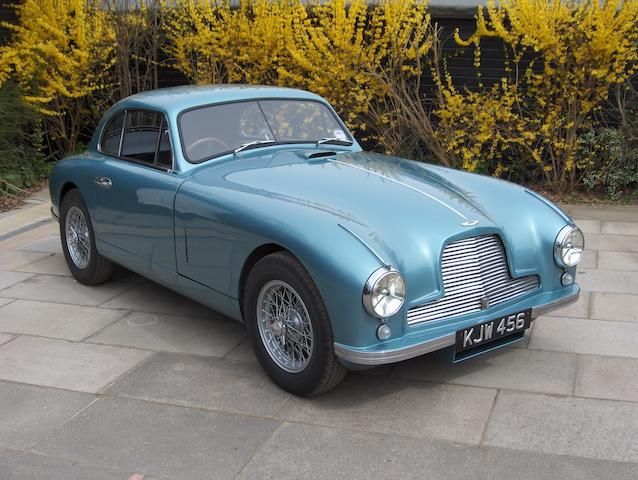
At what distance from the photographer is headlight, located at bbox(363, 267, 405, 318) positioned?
3.72 m

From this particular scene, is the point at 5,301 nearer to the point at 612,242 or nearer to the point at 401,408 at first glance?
the point at 401,408

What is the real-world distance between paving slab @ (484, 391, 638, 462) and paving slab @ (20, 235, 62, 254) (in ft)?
15.7

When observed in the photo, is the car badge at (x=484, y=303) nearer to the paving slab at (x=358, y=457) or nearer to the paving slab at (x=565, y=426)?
the paving slab at (x=565, y=426)

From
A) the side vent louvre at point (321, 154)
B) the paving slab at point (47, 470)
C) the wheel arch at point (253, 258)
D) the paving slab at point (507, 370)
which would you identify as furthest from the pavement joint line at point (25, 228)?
the paving slab at point (507, 370)

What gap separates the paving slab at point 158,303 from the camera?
569 centimetres

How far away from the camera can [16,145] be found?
1038cm

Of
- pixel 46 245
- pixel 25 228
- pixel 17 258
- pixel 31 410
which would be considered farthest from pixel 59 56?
pixel 31 410

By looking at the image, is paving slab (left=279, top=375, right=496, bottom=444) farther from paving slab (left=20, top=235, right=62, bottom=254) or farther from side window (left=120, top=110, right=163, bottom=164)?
paving slab (left=20, top=235, right=62, bottom=254)

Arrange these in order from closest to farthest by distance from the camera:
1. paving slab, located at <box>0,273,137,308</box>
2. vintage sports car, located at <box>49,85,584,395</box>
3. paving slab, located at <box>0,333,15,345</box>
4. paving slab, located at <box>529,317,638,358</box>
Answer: vintage sports car, located at <box>49,85,584,395</box> < paving slab, located at <box>529,317,638,358</box> < paving slab, located at <box>0,333,15,345</box> < paving slab, located at <box>0,273,137,308</box>

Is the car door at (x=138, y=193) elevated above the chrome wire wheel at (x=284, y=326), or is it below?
above

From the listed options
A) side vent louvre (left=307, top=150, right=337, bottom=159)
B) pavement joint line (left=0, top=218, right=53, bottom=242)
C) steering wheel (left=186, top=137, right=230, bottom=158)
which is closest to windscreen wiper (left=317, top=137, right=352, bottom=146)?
side vent louvre (left=307, top=150, right=337, bottom=159)

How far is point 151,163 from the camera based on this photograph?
5.43 metres

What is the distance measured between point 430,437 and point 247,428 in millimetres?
900

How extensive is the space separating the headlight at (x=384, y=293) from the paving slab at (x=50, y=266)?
374 centimetres
